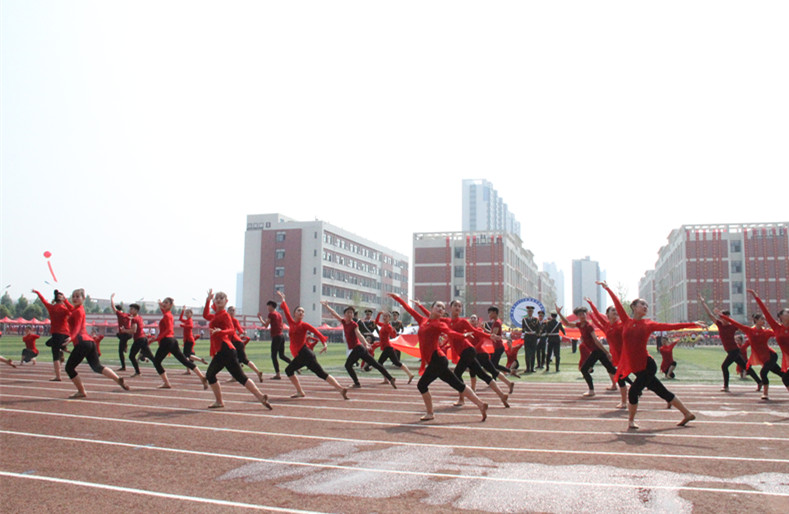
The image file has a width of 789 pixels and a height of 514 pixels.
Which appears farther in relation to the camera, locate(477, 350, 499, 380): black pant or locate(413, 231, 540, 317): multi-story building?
locate(413, 231, 540, 317): multi-story building

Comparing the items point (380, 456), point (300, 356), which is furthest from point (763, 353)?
point (380, 456)

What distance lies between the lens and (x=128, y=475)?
6.06m

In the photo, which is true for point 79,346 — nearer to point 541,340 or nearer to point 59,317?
point 59,317

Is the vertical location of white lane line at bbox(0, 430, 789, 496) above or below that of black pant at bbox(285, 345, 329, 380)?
below

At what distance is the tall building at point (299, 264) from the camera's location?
102 metres

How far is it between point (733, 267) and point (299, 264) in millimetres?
68357

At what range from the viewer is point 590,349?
14047 mm

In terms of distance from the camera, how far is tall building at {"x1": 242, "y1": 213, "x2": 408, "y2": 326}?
102 metres

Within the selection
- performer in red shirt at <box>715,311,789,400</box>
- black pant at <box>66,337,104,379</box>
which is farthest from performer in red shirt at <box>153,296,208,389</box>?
performer in red shirt at <box>715,311,789,400</box>

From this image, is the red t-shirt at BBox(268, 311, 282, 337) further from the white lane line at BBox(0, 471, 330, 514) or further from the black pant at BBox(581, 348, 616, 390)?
the white lane line at BBox(0, 471, 330, 514)

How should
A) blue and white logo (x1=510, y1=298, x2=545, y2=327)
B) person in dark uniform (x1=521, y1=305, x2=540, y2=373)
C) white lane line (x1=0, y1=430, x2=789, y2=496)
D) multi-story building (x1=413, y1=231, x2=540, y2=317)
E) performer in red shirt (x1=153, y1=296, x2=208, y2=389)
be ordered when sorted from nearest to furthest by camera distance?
1. white lane line (x1=0, y1=430, x2=789, y2=496)
2. performer in red shirt (x1=153, y1=296, x2=208, y2=389)
3. person in dark uniform (x1=521, y1=305, x2=540, y2=373)
4. blue and white logo (x1=510, y1=298, x2=545, y2=327)
5. multi-story building (x1=413, y1=231, x2=540, y2=317)

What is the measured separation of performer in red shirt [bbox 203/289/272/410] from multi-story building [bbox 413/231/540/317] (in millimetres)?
83479

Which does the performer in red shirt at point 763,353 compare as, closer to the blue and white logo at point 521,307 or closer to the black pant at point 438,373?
A: the black pant at point 438,373

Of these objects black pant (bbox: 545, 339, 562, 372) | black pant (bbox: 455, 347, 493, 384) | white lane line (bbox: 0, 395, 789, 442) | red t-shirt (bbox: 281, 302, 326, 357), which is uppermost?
red t-shirt (bbox: 281, 302, 326, 357)
